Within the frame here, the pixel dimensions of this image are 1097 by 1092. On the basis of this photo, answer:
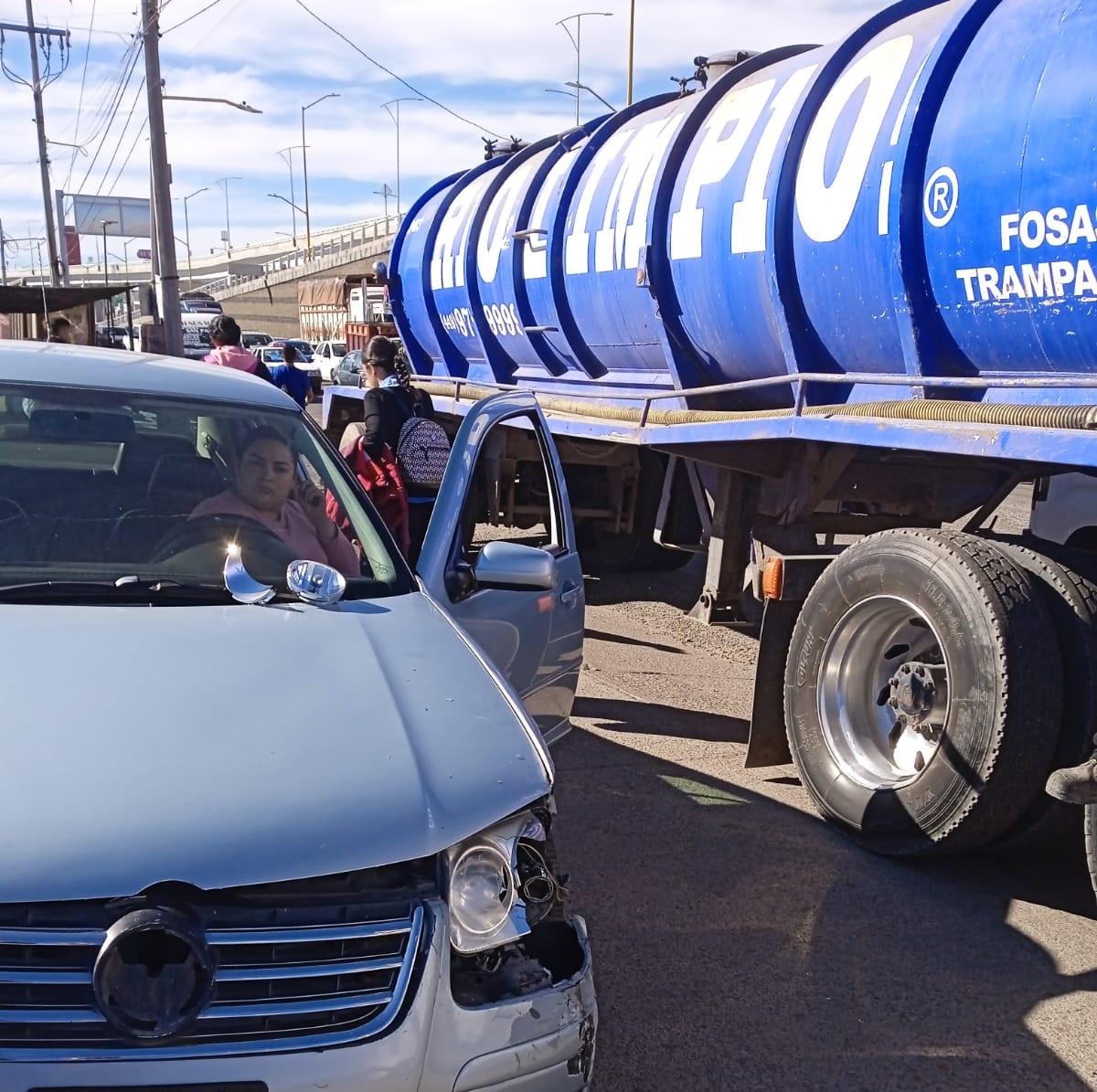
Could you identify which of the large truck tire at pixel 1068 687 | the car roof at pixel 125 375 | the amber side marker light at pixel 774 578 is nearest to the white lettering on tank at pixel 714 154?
the amber side marker light at pixel 774 578

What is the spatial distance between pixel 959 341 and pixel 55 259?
37.4 m

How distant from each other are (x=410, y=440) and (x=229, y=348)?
3.38 metres

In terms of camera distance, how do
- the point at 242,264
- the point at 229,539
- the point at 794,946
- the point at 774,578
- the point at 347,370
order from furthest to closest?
the point at 242,264 → the point at 347,370 → the point at 774,578 → the point at 794,946 → the point at 229,539

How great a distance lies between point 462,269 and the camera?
10.9 metres

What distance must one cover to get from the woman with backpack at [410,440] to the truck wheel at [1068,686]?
2882 mm

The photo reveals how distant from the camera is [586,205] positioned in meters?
8.56

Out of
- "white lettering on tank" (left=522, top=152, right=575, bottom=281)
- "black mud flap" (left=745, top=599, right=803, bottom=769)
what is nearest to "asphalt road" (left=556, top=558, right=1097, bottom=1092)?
"black mud flap" (left=745, top=599, right=803, bottom=769)

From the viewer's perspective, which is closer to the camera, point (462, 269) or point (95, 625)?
point (95, 625)

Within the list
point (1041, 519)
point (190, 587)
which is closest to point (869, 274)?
point (1041, 519)

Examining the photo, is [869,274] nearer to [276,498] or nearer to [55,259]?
[276,498]

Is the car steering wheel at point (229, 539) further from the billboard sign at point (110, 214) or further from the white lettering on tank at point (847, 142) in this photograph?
the billboard sign at point (110, 214)

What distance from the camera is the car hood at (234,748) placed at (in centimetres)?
225

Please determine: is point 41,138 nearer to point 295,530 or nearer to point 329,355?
point 329,355

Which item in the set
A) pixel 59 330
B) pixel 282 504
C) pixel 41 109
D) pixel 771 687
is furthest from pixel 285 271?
pixel 282 504
